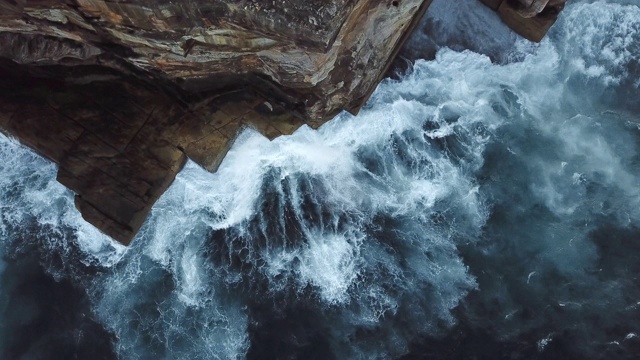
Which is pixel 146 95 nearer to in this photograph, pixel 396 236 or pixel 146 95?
pixel 146 95

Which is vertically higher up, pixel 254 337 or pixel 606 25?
pixel 606 25

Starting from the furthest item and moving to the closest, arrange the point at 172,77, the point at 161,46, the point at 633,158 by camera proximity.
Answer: the point at 633,158 → the point at 172,77 → the point at 161,46

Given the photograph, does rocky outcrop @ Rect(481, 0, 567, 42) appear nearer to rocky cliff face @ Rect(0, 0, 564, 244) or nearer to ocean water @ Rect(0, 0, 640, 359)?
ocean water @ Rect(0, 0, 640, 359)

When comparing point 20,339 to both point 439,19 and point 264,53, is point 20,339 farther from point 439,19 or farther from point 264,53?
point 439,19

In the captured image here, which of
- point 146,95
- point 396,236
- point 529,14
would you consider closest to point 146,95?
point 146,95

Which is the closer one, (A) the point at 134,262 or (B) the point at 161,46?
(B) the point at 161,46

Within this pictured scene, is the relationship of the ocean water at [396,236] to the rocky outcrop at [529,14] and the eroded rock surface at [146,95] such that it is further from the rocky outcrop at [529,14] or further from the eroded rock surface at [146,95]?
the eroded rock surface at [146,95]

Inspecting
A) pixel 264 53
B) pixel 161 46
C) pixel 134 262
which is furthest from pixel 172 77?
pixel 134 262

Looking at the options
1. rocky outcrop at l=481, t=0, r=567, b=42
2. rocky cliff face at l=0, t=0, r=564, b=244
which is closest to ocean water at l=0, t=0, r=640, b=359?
rocky outcrop at l=481, t=0, r=567, b=42
